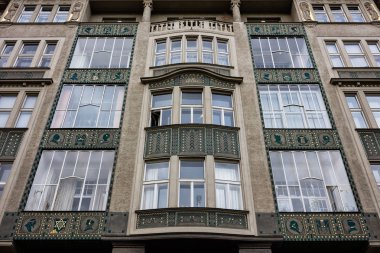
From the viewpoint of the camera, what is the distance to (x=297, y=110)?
17.8m

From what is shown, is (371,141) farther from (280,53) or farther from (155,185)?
(155,185)

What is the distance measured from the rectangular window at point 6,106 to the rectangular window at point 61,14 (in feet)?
20.9

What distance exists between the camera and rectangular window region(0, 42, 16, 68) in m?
20.1

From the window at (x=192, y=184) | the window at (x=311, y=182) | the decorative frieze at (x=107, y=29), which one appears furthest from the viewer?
the decorative frieze at (x=107, y=29)

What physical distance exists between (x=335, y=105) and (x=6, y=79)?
15460 mm

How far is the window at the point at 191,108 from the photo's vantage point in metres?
16.8

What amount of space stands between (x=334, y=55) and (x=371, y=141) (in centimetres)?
598

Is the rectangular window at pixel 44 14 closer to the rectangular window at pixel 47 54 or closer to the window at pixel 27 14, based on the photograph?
the window at pixel 27 14

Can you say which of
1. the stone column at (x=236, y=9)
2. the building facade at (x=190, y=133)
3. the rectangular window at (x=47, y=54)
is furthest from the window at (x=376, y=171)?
the rectangular window at (x=47, y=54)

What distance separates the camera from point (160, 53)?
802 inches

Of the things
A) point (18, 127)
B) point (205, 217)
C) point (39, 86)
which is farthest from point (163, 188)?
point (39, 86)

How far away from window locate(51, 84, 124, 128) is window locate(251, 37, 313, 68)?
737 cm

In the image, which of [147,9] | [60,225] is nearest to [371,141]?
[60,225]

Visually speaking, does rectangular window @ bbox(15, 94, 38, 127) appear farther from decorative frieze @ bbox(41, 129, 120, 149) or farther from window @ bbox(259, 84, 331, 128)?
window @ bbox(259, 84, 331, 128)
